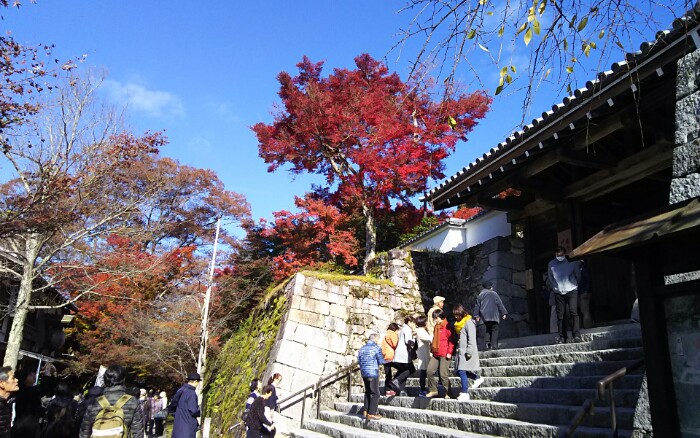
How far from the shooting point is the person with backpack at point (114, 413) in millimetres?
4340

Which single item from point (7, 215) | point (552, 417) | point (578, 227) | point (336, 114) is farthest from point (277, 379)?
point (336, 114)

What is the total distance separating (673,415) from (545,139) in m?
5.16

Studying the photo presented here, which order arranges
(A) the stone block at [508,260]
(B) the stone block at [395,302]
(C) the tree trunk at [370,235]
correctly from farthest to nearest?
(C) the tree trunk at [370,235] < (B) the stone block at [395,302] < (A) the stone block at [508,260]

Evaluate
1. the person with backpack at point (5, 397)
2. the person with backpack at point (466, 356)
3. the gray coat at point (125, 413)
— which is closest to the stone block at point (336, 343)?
the person with backpack at point (466, 356)

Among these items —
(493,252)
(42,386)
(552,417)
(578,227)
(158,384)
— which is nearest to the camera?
(552,417)

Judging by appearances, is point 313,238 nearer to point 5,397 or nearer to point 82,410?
point 82,410

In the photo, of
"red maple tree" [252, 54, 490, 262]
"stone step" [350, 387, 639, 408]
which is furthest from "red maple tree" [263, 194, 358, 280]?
"stone step" [350, 387, 639, 408]

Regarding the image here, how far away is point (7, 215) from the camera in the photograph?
7.72 metres

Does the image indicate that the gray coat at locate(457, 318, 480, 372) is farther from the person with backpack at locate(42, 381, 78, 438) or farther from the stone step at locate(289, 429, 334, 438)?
the person with backpack at locate(42, 381, 78, 438)

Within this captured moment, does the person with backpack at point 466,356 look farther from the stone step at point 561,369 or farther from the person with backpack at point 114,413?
the person with backpack at point 114,413

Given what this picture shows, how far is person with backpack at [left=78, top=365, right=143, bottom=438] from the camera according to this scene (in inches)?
171

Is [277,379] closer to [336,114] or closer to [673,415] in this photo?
[673,415]

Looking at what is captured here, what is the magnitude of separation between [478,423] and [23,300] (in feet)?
34.3

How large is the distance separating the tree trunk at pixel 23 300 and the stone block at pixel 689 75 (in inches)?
481
